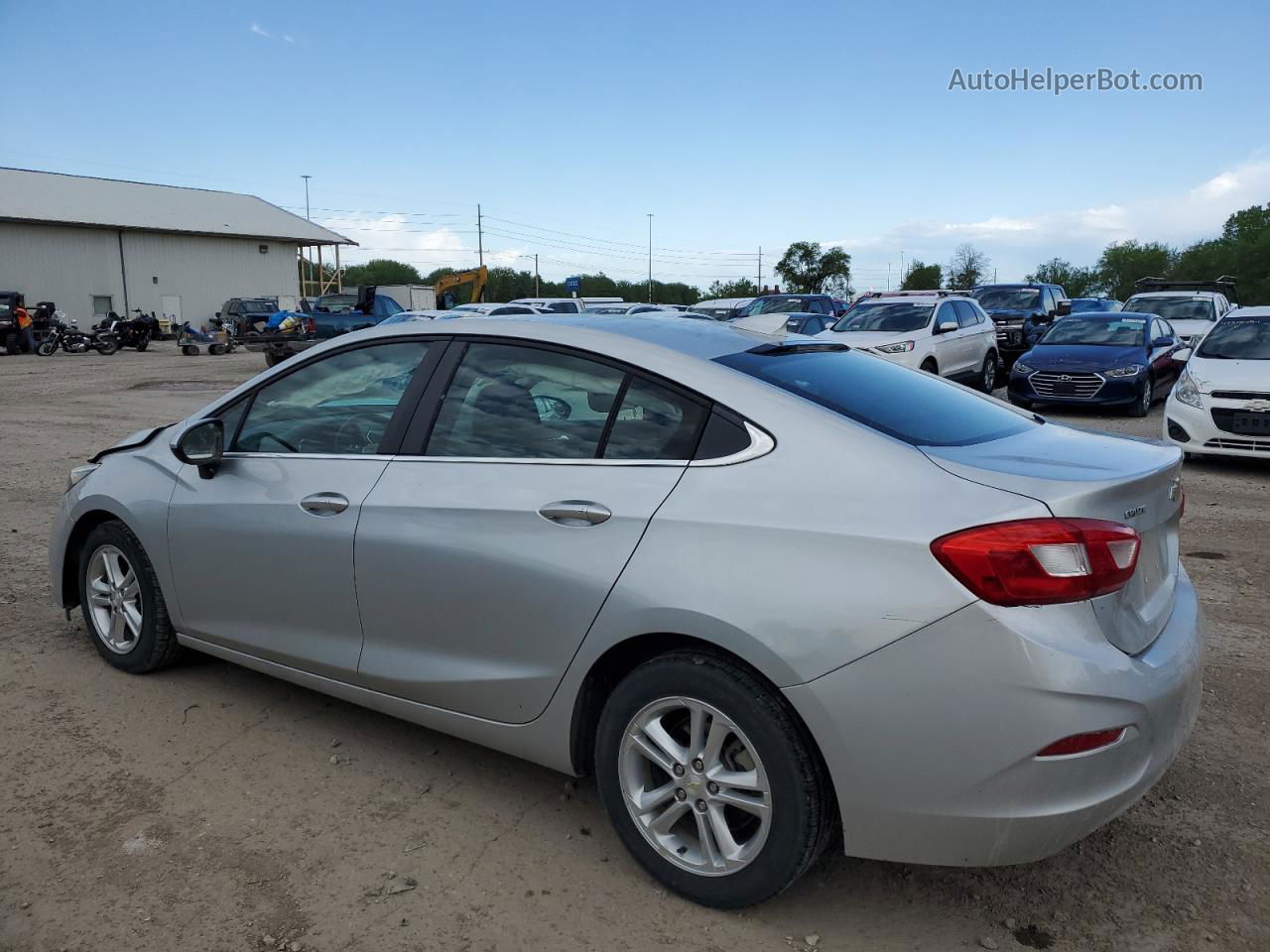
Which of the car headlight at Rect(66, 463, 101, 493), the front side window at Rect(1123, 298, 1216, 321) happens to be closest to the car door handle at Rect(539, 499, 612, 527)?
the car headlight at Rect(66, 463, 101, 493)

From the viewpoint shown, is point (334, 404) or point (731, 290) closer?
point (334, 404)

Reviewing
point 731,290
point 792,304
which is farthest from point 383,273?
point 792,304

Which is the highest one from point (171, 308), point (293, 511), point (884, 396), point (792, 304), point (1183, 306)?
point (171, 308)

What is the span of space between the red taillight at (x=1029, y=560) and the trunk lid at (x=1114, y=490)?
5 centimetres

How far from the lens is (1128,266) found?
83.5 meters

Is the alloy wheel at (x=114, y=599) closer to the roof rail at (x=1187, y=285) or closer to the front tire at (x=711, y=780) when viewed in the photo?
the front tire at (x=711, y=780)

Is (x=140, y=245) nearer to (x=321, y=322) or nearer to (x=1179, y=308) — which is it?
(x=321, y=322)

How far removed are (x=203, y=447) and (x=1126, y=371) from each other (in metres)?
13.1

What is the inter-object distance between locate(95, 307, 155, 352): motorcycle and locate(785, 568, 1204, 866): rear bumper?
33364 millimetres

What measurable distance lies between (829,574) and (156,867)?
2147 mm

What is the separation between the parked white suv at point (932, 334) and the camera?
48.7 ft

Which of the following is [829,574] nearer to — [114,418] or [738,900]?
[738,900]

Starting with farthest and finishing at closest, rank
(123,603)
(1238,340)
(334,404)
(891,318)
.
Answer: (891,318) < (1238,340) < (123,603) < (334,404)

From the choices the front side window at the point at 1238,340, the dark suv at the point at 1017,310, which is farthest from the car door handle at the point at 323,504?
the dark suv at the point at 1017,310
